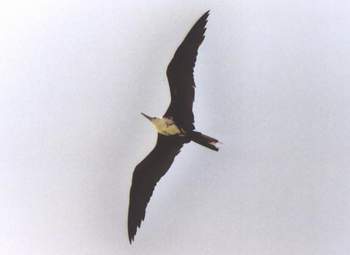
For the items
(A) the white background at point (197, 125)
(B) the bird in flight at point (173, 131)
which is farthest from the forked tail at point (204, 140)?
(A) the white background at point (197, 125)

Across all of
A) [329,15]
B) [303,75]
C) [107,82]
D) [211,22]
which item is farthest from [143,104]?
[329,15]

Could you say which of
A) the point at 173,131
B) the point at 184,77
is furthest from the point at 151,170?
the point at 184,77

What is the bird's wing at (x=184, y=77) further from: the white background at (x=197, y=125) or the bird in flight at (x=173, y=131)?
the white background at (x=197, y=125)

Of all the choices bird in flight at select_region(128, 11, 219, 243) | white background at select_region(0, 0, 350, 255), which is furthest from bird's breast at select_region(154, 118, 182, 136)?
white background at select_region(0, 0, 350, 255)

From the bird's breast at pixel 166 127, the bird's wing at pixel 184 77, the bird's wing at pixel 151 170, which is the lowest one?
the bird's wing at pixel 151 170

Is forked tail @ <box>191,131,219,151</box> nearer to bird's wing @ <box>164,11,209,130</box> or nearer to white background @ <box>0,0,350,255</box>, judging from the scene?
bird's wing @ <box>164,11,209,130</box>

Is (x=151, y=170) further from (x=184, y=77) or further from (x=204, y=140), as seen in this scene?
(x=184, y=77)

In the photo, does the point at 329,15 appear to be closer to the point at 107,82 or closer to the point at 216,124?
the point at 216,124
